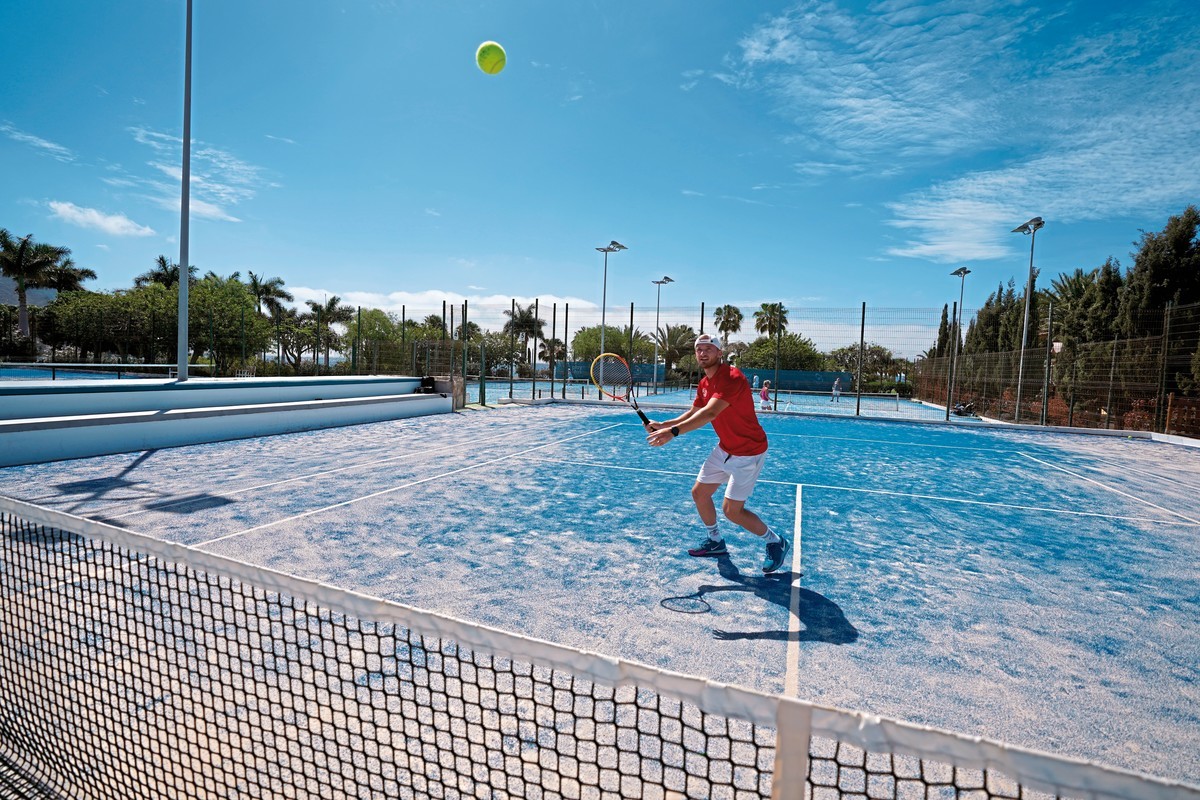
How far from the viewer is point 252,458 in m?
9.48

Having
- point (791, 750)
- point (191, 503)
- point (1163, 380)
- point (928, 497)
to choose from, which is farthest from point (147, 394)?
point (1163, 380)

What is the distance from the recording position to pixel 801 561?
525 centimetres

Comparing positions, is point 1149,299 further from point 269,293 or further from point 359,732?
point 269,293

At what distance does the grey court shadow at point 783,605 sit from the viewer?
3.79 metres

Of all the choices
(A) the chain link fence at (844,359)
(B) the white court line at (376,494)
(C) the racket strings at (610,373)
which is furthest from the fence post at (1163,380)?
(B) the white court line at (376,494)

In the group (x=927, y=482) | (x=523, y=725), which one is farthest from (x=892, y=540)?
(x=523, y=725)

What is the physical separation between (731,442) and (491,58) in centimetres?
885

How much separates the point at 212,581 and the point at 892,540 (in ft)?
18.7

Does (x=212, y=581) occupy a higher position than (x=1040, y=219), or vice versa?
(x=1040, y=219)

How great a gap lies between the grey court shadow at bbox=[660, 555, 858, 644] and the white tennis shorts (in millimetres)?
633

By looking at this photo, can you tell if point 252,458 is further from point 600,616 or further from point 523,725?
point 523,725

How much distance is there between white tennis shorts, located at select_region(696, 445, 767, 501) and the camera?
4801mm

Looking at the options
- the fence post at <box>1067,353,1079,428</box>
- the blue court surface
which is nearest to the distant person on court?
the blue court surface

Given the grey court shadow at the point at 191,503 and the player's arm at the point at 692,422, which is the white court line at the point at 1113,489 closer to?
the player's arm at the point at 692,422
